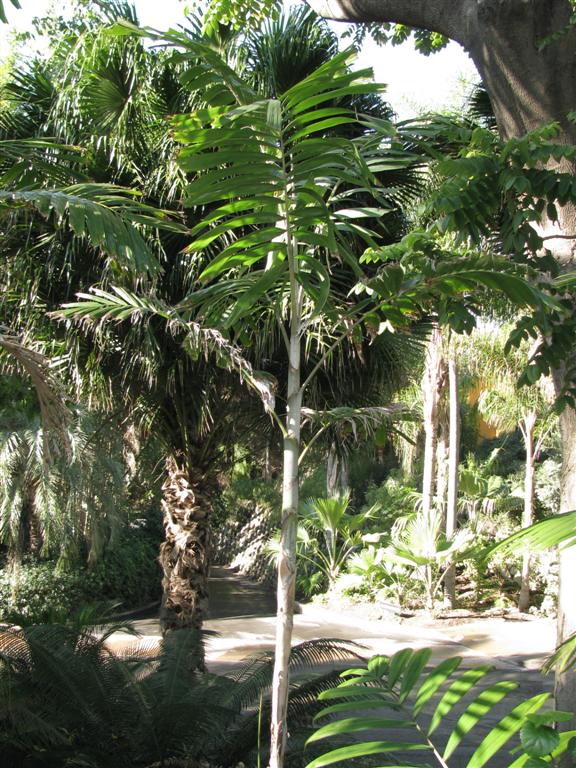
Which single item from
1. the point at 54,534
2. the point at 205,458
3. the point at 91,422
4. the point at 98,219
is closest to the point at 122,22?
the point at 98,219

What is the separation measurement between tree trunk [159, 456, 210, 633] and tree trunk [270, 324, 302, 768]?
4.62 meters

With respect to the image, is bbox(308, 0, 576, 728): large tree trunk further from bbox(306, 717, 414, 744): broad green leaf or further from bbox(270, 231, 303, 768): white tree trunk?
bbox(306, 717, 414, 744): broad green leaf

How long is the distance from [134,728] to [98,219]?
131 inches

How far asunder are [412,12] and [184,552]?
17.0 ft

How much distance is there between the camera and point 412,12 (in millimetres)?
5484

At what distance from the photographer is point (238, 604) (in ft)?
50.9

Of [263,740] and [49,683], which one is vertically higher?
[49,683]

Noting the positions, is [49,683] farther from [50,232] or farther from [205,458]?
[50,232]

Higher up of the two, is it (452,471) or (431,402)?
(431,402)

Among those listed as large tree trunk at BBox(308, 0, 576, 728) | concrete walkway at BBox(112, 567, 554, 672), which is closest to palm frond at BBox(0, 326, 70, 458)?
large tree trunk at BBox(308, 0, 576, 728)

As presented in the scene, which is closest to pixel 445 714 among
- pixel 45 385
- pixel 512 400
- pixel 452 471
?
pixel 45 385

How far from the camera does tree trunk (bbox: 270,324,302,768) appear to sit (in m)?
2.97

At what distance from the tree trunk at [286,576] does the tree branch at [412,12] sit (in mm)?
3161

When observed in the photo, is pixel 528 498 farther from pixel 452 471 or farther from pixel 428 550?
pixel 428 550
